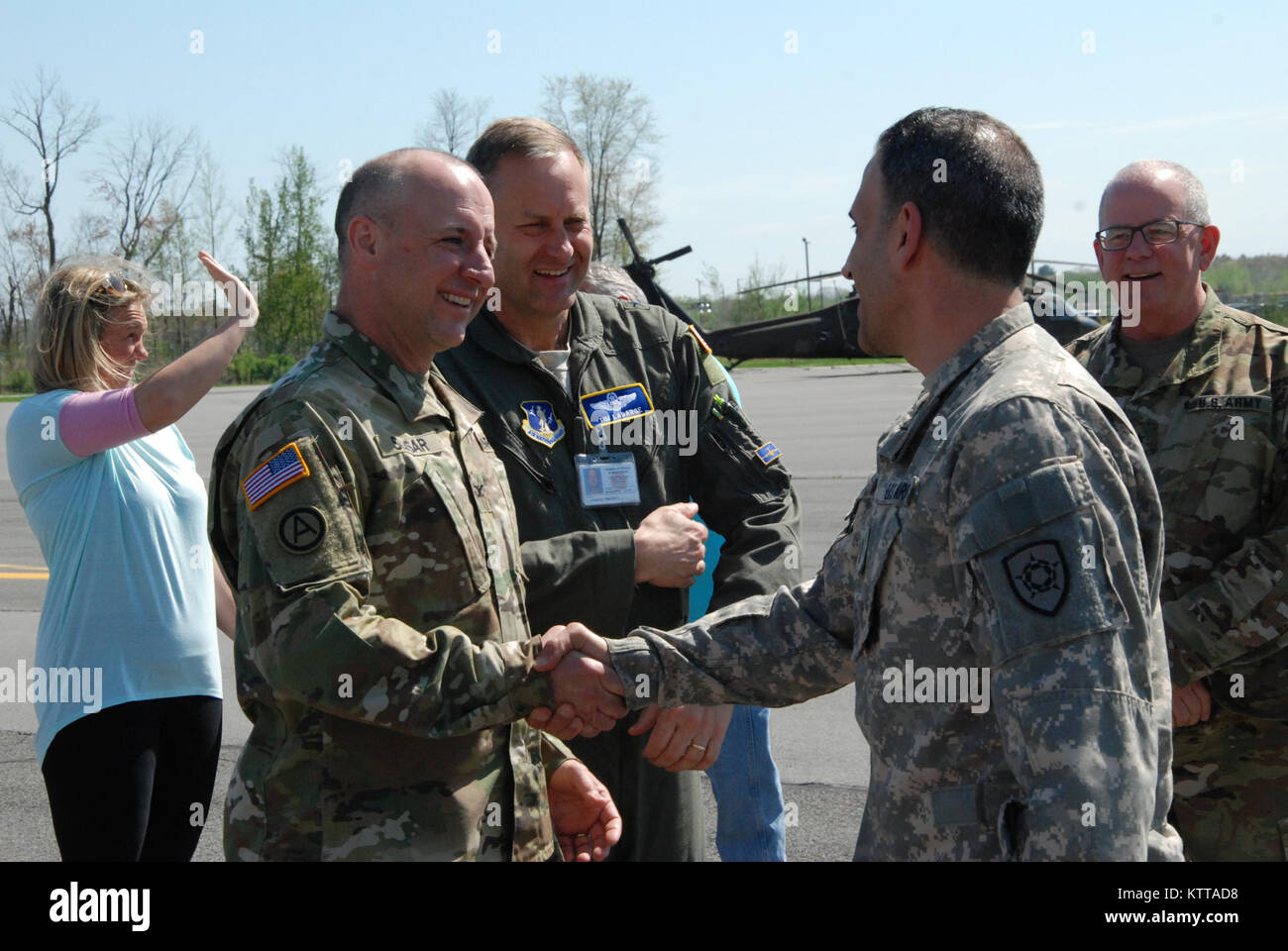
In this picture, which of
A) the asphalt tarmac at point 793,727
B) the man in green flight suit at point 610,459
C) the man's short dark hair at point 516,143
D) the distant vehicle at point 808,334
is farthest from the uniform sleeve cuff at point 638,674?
the distant vehicle at point 808,334

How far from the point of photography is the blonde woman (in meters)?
3.41

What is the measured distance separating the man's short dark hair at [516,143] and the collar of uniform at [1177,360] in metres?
1.73

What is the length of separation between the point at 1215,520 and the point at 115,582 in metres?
3.17

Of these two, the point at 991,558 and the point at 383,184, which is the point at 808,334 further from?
the point at 991,558

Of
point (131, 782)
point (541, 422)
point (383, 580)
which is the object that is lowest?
point (131, 782)

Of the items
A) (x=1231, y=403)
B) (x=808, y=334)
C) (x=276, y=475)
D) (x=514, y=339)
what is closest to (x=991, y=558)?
(x=276, y=475)

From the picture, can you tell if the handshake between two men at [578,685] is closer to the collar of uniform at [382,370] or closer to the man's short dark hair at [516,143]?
the collar of uniform at [382,370]

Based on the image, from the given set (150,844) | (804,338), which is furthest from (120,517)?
(804,338)

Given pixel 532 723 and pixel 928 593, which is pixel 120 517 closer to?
pixel 532 723

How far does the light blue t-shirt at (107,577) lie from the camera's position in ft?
11.5

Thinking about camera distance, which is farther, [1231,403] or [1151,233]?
[1151,233]

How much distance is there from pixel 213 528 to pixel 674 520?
1154 mm

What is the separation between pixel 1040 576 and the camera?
1.89 meters
